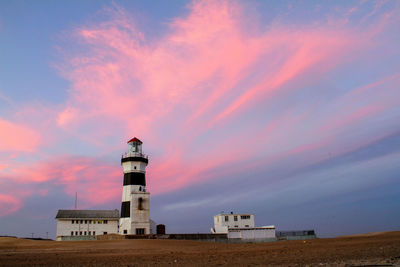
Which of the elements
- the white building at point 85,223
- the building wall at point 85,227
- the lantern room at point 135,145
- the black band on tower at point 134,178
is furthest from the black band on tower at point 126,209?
the lantern room at point 135,145

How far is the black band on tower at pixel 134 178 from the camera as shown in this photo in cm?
5766

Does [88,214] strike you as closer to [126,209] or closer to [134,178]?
[126,209]

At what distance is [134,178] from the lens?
57.9m

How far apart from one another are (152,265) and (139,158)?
4017cm

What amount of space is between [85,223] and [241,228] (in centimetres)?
2804

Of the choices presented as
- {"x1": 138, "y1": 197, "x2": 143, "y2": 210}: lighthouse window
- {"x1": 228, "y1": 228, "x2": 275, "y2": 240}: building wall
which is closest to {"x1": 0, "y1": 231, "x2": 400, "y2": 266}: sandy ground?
{"x1": 228, "y1": 228, "x2": 275, "y2": 240}: building wall

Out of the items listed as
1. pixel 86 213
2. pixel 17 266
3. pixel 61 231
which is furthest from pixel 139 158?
pixel 17 266

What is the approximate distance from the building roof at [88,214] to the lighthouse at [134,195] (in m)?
5.48

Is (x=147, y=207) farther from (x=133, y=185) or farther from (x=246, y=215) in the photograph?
(x=246, y=215)

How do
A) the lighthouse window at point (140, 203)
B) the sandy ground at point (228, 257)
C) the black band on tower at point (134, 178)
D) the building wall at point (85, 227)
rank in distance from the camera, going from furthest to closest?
the building wall at point (85, 227) → the black band on tower at point (134, 178) → the lighthouse window at point (140, 203) → the sandy ground at point (228, 257)

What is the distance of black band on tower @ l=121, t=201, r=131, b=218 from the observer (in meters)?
55.7

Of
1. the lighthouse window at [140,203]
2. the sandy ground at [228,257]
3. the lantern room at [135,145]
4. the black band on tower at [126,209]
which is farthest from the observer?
the lantern room at [135,145]

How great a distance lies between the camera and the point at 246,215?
63.8m

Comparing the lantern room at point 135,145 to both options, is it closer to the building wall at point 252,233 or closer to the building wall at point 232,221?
the building wall at point 232,221
